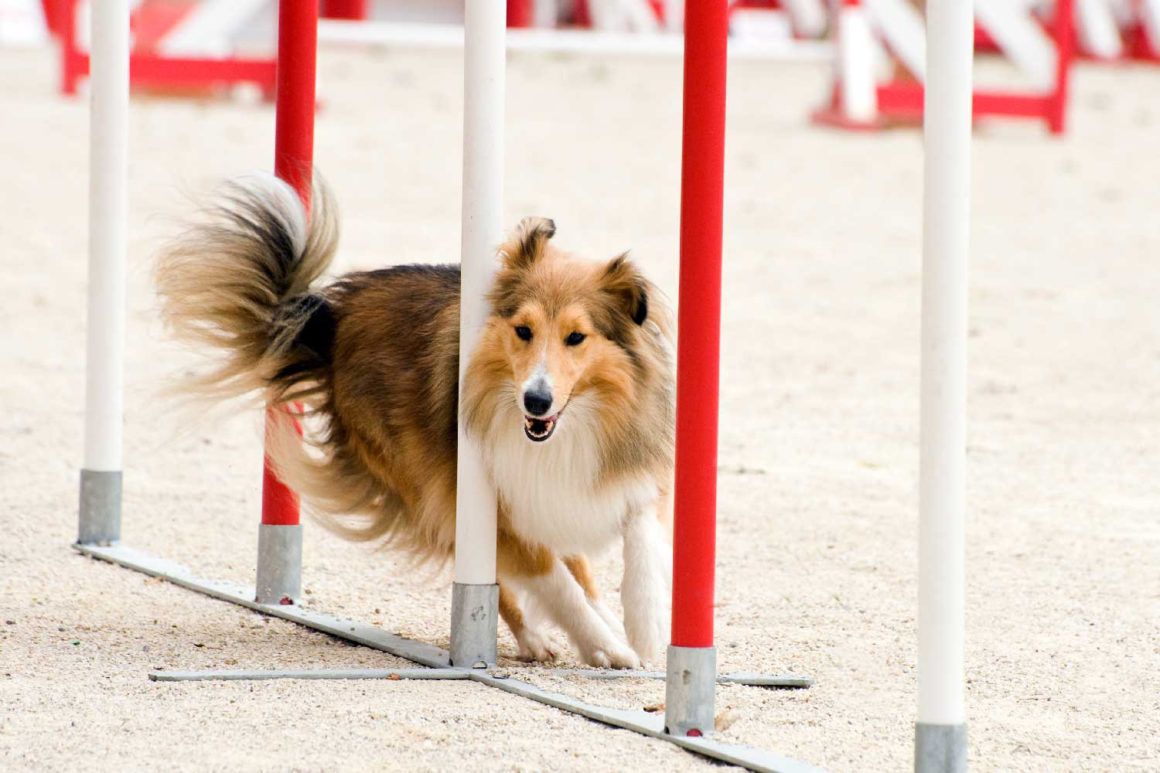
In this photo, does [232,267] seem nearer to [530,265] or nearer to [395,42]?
[530,265]

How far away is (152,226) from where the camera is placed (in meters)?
10.2

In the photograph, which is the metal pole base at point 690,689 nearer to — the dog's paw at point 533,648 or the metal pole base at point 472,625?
the metal pole base at point 472,625

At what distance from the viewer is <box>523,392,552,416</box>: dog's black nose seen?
3889mm

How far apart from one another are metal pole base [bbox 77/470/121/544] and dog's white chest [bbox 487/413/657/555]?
4.99 ft

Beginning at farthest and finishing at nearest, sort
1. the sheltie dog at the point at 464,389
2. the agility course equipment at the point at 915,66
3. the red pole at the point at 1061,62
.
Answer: the agility course equipment at the point at 915,66 < the red pole at the point at 1061,62 < the sheltie dog at the point at 464,389

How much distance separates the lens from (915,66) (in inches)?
594

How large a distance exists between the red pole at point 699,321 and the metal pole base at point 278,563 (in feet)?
4.86

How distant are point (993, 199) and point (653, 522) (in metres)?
8.69

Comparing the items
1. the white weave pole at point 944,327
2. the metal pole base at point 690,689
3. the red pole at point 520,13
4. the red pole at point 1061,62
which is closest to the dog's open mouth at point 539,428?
the metal pole base at point 690,689

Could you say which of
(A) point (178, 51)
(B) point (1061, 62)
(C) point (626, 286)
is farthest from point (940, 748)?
(B) point (1061, 62)

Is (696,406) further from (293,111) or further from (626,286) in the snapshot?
(293,111)

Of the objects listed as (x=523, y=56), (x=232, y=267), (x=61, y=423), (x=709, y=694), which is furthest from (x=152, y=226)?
(x=523, y=56)

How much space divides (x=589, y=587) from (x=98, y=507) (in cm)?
153

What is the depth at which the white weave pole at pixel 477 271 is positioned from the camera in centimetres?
397
